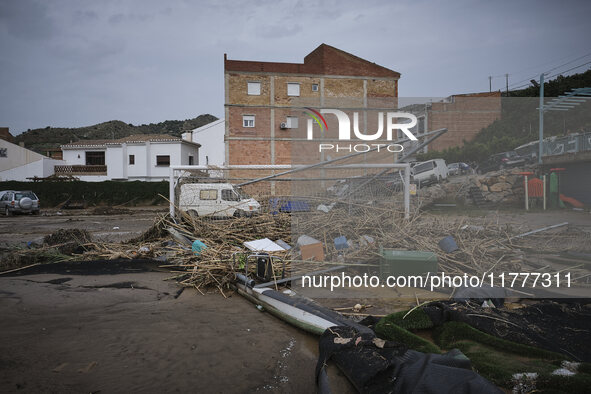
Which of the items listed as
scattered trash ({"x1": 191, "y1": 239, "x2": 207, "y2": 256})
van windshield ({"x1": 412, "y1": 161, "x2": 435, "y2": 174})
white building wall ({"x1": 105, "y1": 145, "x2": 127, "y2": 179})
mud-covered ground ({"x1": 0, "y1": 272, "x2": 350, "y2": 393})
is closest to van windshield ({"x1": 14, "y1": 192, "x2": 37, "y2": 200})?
white building wall ({"x1": 105, "y1": 145, "x2": 127, "y2": 179})

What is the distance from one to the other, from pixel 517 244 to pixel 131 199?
24954mm

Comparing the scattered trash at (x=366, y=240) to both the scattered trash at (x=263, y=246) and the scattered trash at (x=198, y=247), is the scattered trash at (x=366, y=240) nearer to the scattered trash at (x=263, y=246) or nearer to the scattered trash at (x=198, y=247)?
the scattered trash at (x=263, y=246)

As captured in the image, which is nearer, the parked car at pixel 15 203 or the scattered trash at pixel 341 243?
the scattered trash at pixel 341 243

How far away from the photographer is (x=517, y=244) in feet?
16.7

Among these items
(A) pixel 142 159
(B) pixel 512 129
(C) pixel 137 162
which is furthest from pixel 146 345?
(C) pixel 137 162

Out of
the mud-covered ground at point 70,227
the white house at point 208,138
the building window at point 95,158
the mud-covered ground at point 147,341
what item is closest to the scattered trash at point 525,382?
the mud-covered ground at point 147,341

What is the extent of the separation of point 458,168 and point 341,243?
3.44 m

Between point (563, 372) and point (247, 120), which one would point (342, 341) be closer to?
point (563, 372)

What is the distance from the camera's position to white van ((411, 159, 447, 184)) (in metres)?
6.65

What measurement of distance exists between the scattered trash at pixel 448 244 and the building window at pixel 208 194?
4.24 metres

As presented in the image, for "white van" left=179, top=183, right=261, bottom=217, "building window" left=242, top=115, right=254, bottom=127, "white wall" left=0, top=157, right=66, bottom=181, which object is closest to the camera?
"white van" left=179, top=183, right=261, bottom=217

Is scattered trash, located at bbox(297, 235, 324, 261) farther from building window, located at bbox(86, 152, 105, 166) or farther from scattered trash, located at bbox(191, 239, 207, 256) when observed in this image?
building window, located at bbox(86, 152, 105, 166)

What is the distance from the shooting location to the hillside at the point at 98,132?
68312mm

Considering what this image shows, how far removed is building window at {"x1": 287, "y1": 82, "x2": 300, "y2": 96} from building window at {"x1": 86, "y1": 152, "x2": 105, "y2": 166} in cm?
2118
